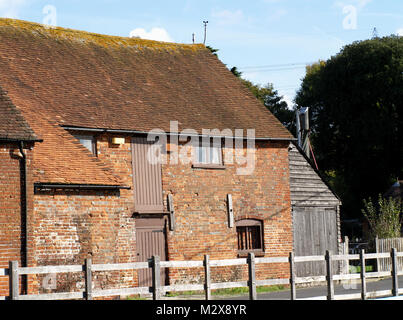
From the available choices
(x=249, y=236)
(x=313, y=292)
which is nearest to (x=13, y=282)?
(x=313, y=292)

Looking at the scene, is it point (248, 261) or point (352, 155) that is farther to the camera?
point (352, 155)

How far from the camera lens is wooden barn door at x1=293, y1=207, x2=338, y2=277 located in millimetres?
28484

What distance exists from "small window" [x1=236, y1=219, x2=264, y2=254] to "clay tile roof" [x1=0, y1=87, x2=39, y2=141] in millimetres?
9459

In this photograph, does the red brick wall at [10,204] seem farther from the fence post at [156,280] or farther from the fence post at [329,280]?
the fence post at [329,280]

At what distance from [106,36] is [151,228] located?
9271 mm

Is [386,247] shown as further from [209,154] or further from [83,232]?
[83,232]

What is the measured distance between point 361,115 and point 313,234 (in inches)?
965

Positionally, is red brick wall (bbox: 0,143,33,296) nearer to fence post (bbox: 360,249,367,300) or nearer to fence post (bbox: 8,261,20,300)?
fence post (bbox: 8,261,20,300)

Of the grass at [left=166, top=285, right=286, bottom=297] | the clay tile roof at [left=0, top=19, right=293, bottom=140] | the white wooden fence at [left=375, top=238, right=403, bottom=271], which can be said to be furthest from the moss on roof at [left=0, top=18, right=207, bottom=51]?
the white wooden fence at [left=375, top=238, right=403, bottom=271]

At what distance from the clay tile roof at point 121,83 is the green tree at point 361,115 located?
2315 cm

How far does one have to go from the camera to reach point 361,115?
51.8 meters

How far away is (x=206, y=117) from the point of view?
88.4 feet

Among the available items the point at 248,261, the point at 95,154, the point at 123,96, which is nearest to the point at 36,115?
the point at 95,154
